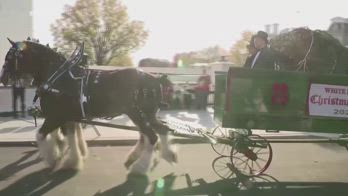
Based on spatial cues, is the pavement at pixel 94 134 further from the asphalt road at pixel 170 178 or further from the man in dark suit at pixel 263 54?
the man in dark suit at pixel 263 54

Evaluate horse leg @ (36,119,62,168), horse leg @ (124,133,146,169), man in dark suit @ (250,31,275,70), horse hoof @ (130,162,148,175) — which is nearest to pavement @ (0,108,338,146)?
horse leg @ (124,133,146,169)

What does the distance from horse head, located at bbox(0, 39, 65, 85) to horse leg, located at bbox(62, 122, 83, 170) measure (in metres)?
0.89

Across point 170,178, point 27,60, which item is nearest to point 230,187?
point 170,178

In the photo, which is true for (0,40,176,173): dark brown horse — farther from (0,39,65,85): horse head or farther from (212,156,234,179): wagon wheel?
(212,156,234,179): wagon wheel

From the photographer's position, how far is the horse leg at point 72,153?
780 cm

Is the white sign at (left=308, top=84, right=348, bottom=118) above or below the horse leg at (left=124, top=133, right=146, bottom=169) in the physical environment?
above

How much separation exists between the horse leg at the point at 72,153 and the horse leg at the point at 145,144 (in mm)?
910

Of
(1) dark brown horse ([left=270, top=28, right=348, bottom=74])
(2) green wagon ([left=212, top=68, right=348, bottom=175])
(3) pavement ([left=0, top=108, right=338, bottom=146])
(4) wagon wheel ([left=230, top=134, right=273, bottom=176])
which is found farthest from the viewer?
(3) pavement ([left=0, top=108, right=338, bottom=146])

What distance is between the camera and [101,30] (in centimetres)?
3953

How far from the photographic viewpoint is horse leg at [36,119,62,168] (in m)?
7.55

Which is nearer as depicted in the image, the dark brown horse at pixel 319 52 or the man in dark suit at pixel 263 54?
the man in dark suit at pixel 263 54

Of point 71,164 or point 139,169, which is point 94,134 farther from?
point 139,169

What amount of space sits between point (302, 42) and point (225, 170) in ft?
7.60

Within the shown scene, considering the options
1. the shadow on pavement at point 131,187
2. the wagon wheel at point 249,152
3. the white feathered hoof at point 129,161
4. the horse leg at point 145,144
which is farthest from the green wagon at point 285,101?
the white feathered hoof at point 129,161
